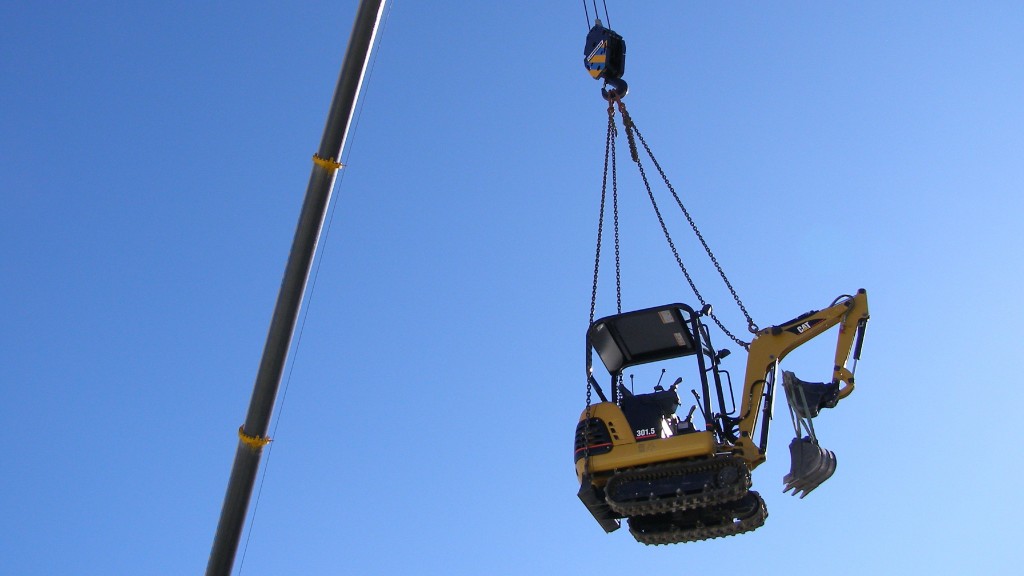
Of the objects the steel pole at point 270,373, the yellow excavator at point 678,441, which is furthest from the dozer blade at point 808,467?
the steel pole at point 270,373

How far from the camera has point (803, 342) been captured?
17672mm

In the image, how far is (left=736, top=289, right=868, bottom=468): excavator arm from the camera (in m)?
16.9

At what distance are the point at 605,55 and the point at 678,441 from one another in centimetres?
687

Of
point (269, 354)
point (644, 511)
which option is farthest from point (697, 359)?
point (269, 354)

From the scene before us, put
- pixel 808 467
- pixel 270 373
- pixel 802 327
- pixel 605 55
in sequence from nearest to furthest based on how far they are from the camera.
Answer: pixel 270 373 → pixel 808 467 → pixel 802 327 → pixel 605 55

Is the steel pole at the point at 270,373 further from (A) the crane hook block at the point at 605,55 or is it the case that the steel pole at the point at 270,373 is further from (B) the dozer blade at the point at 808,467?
(B) the dozer blade at the point at 808,467

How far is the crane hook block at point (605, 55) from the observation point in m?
19.5

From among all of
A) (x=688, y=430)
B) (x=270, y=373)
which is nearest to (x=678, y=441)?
(x=688, y=430)

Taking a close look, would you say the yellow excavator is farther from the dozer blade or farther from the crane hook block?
the crane hook block

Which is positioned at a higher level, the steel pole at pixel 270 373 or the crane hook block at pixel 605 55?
the crane hook block at pixel 605 55

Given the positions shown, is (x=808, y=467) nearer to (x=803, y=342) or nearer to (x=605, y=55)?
(x=803, y=342)

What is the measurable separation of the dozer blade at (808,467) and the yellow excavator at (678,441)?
0.01m

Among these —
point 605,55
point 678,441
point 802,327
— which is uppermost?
point 605,55

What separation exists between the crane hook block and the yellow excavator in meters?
4.81
